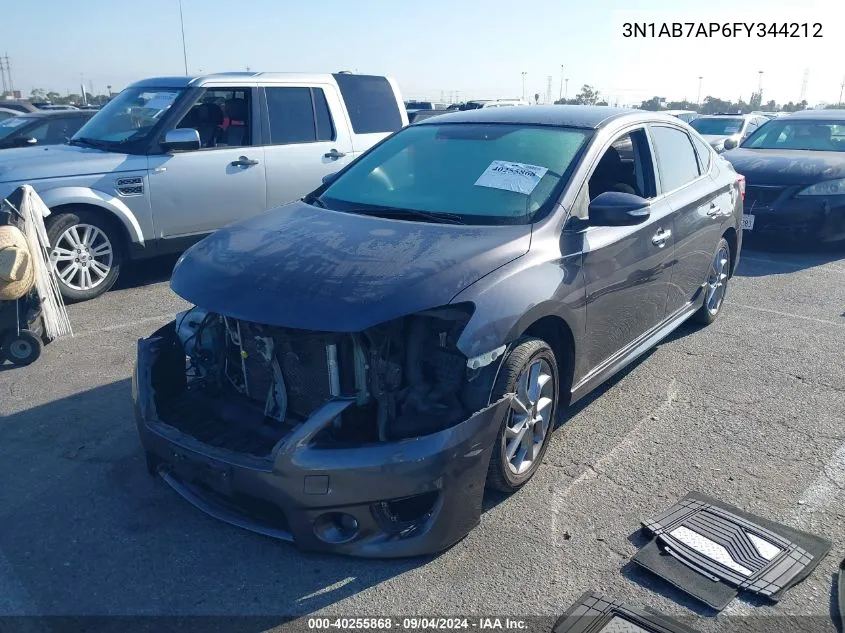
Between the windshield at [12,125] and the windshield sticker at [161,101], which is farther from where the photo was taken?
the windshield at [12,125]

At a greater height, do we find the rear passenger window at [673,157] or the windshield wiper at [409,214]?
the rear passenger window at [673,157]

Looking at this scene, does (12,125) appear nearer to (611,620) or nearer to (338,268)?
(338,268)

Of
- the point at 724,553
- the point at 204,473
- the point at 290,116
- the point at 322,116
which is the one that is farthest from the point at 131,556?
the point at 322,116

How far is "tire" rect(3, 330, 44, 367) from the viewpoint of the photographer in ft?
16.7

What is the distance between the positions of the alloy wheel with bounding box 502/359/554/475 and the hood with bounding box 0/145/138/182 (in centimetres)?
486

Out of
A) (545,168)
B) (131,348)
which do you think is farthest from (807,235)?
(131,348)

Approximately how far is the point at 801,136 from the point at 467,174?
825 centimetres

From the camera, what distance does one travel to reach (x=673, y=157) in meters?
5.03

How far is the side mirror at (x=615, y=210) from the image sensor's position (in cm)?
375

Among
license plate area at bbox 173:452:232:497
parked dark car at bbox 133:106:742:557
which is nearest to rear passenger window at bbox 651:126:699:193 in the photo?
parked dark car at bbox 133:106:742:557

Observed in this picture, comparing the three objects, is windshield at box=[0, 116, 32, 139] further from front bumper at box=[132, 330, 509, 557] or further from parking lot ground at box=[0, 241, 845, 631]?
front bumper at box=[132, 330, 509, 557]

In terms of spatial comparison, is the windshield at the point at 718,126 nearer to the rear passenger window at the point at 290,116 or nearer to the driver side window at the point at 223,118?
the rear passenger window at the point at 290,116

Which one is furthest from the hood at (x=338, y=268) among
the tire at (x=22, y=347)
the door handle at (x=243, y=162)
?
the door handle at (x=243, y=162)

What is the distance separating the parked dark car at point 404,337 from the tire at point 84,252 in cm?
316
